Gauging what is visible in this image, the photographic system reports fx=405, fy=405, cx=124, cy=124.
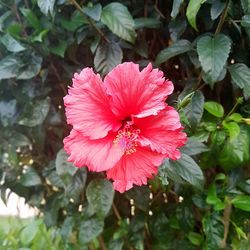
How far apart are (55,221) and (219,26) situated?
0.62m

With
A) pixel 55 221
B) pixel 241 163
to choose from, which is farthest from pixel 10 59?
pixel 241 163

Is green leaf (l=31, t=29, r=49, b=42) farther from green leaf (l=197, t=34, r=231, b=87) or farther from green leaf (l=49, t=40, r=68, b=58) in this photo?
green leaf (l=197, t=34, r=231, b=87)

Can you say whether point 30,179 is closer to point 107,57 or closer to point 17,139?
point 17,139

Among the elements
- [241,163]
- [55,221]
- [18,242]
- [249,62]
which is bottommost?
[18,242]

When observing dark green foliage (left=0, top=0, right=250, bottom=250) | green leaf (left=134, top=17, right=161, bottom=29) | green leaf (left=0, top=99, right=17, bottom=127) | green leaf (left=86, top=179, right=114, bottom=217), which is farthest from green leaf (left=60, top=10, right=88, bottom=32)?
green leaf (left=86, top=179, right=114, bottom=217)

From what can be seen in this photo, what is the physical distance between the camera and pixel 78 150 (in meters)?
0.50

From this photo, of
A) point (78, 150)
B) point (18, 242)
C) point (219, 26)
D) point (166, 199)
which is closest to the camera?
point (78, 150)

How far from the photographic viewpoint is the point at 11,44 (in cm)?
85

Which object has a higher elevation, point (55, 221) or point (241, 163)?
point (241, 163)

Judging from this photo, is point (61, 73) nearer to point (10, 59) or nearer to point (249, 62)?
point (10, 59)

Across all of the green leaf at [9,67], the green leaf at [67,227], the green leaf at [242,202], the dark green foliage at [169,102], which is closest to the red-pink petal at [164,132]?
the dark green foliage at [169,102]

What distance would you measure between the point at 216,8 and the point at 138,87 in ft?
1.01

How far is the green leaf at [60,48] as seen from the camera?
0.84 metres

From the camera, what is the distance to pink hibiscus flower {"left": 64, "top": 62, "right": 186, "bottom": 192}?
50cm
